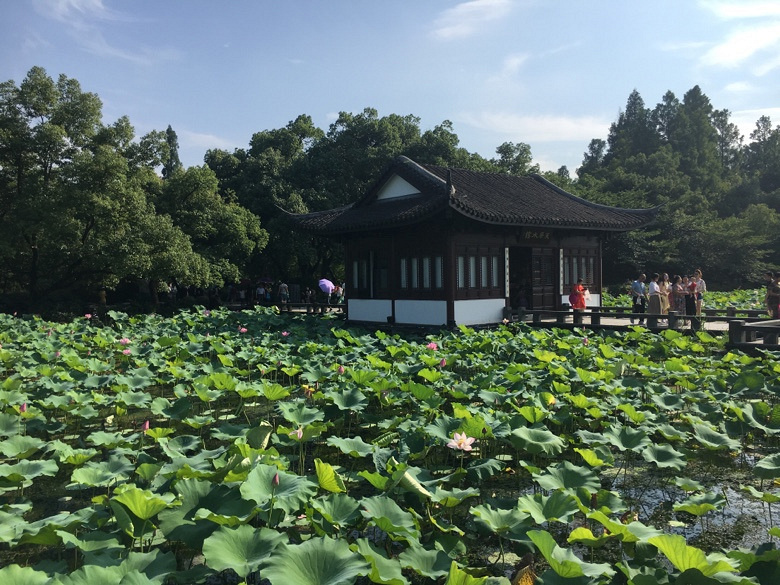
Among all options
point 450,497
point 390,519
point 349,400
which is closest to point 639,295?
point 349,400

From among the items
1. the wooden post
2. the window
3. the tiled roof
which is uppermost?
the tiled roof

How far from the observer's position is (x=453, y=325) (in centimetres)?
1250

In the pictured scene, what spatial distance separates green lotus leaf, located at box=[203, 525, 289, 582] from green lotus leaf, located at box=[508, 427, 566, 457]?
2.04 meters

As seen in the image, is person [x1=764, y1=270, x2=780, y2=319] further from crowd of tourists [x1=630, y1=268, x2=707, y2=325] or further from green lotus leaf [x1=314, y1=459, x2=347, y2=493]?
green lotus leaf [x1=314, y1=459, x2=347, y2=493]

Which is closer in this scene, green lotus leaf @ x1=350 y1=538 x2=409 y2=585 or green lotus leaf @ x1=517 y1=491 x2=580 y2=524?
green lotus leaf @ x1=350 y1=538 x2=409 y2=585

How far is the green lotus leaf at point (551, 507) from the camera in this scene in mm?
2836

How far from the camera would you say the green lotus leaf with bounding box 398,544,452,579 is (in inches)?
97.4

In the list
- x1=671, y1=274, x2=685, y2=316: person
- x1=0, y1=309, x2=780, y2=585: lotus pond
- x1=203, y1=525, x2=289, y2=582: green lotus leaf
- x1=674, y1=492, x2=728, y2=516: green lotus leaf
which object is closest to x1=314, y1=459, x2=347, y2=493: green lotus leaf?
x1=0, y1=309, x2=780, y2=585: lotus pond

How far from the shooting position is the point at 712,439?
4.22 meters

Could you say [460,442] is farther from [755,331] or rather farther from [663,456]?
[755,331]

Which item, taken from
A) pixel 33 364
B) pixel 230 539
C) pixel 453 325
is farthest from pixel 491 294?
pixel 230 539

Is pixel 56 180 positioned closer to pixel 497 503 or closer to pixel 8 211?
pixel 8 211

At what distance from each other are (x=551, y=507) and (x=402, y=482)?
790mm

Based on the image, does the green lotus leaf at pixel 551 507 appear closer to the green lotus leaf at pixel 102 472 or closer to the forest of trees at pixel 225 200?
the green lotus leaf at pixel 102 472
